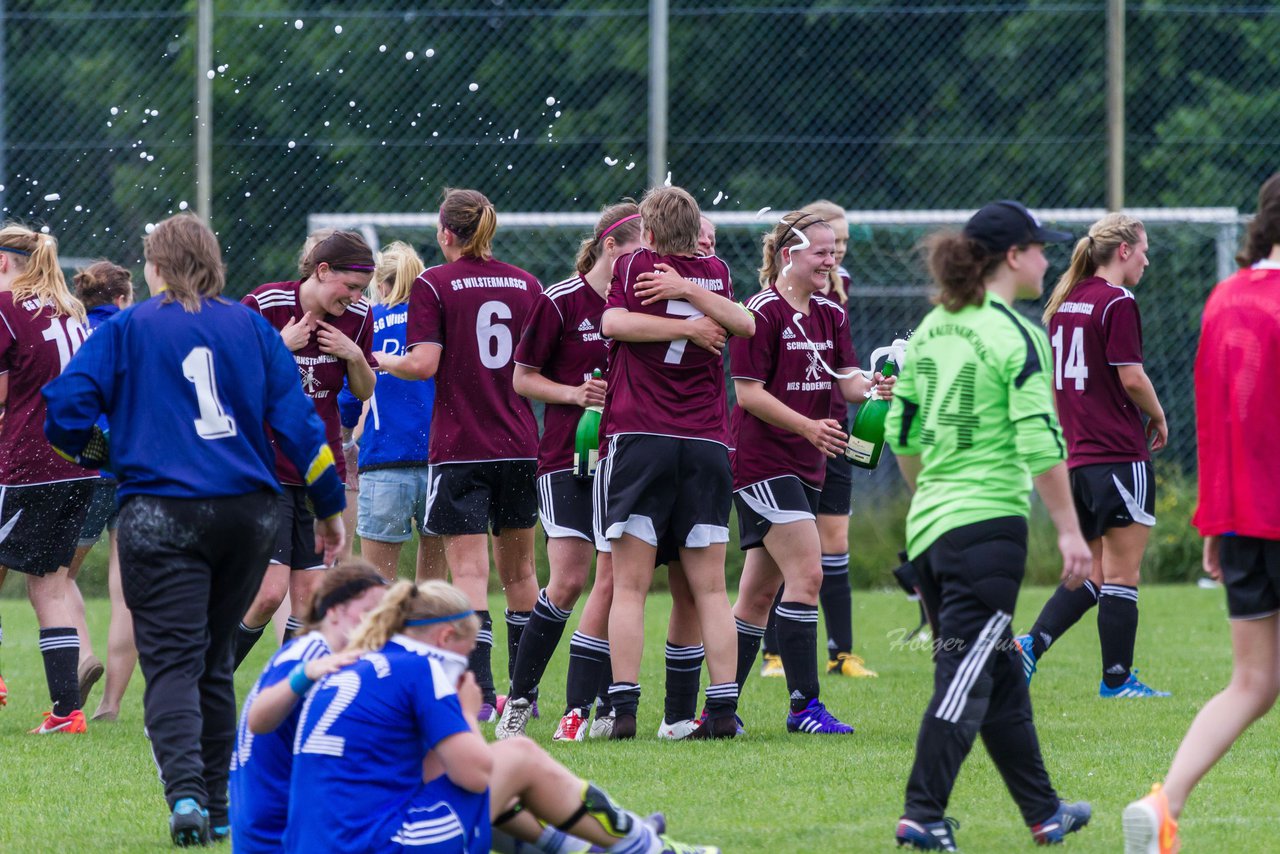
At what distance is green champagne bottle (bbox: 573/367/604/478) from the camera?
686cm

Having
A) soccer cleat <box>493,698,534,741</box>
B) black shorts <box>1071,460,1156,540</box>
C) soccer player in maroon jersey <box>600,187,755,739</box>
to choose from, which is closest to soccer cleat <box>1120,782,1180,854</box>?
soccer player in maroon jersey <box>600,187,755,739</box>

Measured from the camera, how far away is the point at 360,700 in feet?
12.5

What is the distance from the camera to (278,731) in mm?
4137

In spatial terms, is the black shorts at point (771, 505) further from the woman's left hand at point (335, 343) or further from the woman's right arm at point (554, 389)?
the woman's left hand at point (335, 343)

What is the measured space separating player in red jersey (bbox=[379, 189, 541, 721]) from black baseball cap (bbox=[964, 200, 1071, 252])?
282 cm

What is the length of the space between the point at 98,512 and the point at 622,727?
308 centimetres

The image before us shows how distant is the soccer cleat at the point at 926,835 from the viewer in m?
4.49

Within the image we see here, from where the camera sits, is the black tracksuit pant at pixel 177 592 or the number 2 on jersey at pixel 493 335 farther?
the number 2 on jersey at pixel 493 335

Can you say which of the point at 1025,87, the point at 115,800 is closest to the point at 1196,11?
the point at 1025,87

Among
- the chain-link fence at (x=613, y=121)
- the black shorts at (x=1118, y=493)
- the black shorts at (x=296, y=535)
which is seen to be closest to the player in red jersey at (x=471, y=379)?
the black shorts at (x=296, y=535)

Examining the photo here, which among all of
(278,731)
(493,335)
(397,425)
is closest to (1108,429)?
(493,335)

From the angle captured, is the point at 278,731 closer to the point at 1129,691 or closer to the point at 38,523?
the point at 38,523

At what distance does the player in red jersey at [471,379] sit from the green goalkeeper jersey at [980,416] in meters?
2.76

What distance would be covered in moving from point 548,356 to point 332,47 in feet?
31.3
